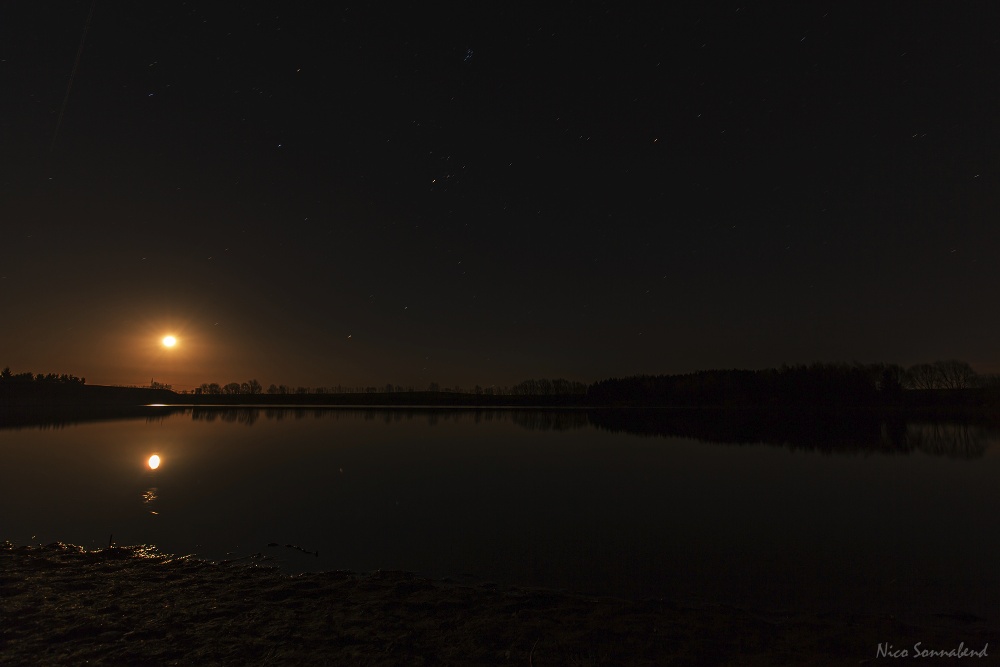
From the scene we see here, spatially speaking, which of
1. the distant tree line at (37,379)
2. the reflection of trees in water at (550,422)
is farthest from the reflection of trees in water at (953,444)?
the distant tree line at (37,379)

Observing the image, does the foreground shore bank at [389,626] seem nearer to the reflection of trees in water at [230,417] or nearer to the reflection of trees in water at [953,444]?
the reflection of trees in water at [953,444]

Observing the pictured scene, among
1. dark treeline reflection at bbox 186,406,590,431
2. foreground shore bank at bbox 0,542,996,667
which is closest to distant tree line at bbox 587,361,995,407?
dark treeline reflection at bbox 186,406,590,431

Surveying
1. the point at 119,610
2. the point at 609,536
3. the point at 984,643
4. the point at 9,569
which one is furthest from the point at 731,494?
the point at 9,569

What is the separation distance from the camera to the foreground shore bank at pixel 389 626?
301 inches

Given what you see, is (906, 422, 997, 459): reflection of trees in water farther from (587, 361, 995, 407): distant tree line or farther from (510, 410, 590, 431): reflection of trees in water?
(587, 361, 995, 407): distant tree line

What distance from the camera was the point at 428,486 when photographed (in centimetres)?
2444

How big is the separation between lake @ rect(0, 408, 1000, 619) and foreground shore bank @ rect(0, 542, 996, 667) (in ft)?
4.84

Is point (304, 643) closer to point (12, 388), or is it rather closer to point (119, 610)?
point (119, 610)

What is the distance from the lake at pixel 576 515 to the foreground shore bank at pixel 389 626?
4.84 feet

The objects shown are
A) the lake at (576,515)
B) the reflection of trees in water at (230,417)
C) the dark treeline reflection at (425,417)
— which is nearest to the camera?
the lake at (576,515)

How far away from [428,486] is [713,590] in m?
15.5

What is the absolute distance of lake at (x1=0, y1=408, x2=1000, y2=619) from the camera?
12.4m

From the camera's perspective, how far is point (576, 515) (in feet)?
61.6

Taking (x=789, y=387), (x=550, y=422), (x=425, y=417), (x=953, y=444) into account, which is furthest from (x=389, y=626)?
(x=789, y=387)
